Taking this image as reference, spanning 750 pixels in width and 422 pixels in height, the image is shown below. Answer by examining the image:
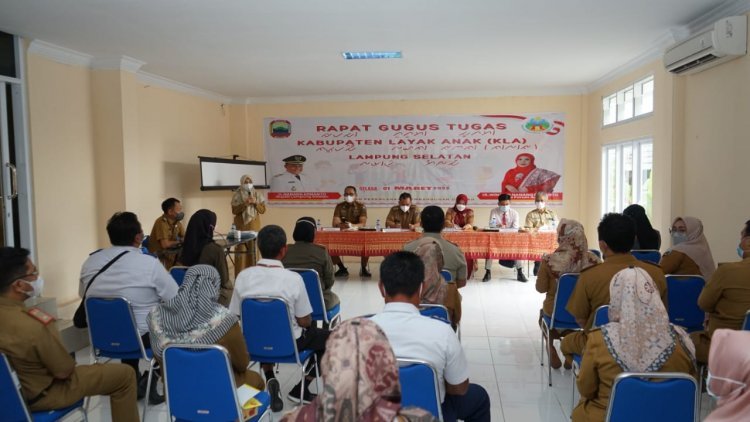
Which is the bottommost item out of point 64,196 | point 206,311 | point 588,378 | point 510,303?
point 510,303

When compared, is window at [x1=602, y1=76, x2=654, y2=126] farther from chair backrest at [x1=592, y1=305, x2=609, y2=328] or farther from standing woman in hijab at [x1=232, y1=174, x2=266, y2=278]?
standing woman in hijab at [x1=232, y1=174, x2=266, y2=278]

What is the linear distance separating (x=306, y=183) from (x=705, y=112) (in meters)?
6.03

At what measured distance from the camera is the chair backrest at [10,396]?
81.6 inches

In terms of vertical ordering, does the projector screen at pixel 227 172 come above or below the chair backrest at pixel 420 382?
above

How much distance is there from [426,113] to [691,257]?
5588mm

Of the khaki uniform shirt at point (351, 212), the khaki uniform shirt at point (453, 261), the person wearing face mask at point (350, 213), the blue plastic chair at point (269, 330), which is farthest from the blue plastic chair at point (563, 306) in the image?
the khaki uniform shirt at point (351, 212)

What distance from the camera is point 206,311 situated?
2.36 meters

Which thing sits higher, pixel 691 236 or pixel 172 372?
pixel 691 236

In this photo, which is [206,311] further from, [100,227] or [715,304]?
[100,227]

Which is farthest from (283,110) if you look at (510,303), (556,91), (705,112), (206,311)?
(206,311)

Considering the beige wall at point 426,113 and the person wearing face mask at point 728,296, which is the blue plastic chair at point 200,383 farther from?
the beige wall at point 426,113

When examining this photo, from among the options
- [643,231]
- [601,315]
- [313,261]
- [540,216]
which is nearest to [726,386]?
[601,315]

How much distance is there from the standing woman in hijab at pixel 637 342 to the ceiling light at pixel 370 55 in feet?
14.5

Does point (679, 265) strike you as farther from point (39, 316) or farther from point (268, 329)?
point (39, 316)
